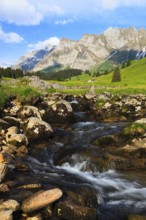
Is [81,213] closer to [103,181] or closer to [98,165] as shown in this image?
[103,181]

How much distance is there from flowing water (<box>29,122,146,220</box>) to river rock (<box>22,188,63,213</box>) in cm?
288

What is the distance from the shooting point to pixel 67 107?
155 ft

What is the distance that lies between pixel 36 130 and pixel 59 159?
676 cm

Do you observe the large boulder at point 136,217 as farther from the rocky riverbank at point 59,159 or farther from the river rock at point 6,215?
the river rock at point 6,215

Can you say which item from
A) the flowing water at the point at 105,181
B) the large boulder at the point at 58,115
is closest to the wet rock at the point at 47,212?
the flowing water at the point at 105,181

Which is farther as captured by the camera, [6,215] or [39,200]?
[39,200]

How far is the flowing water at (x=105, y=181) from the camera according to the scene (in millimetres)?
18328

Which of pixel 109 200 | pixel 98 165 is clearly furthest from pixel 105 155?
pixel 109 200

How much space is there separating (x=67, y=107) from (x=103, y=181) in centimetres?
2507

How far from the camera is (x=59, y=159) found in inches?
1106

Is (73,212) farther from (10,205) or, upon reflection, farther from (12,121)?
(12,121)

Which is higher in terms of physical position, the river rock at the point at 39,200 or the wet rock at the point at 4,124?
the wet rock at the point at 4,124

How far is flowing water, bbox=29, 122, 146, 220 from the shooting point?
60.1 feet

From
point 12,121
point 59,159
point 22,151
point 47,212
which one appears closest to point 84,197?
point 47,212
